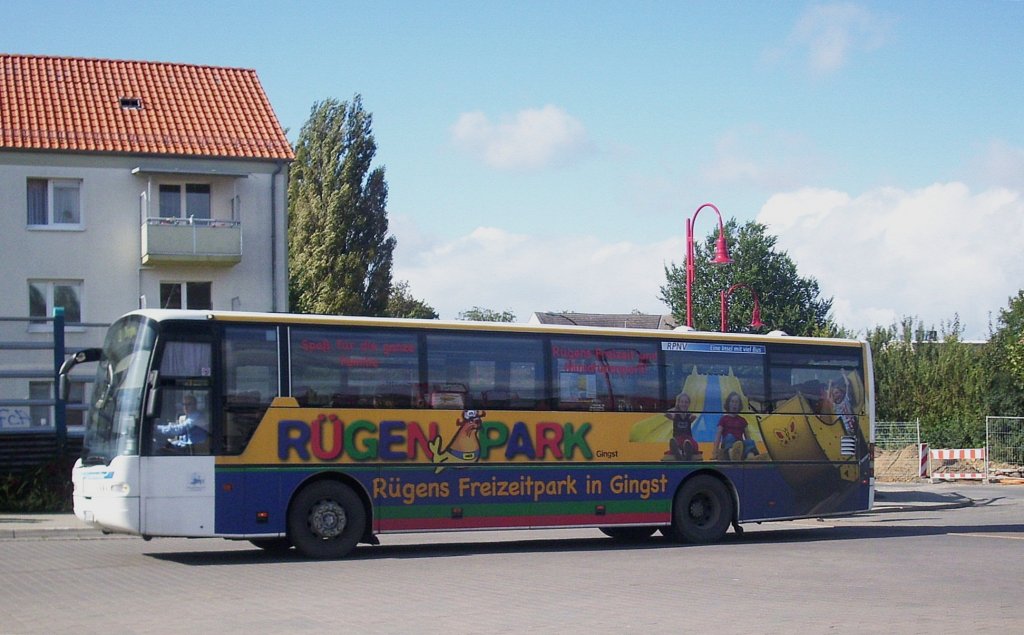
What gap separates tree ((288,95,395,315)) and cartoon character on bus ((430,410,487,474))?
42588mm

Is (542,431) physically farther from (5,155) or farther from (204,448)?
(5,155)

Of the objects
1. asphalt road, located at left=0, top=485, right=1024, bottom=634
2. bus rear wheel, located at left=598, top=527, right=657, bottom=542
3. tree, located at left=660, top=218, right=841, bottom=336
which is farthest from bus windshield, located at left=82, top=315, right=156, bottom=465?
tree, located at left=660, top=218, right=841, bottom=336

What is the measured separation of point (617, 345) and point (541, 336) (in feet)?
4.15

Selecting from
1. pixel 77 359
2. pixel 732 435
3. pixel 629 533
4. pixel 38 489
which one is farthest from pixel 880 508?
pixel 77 359

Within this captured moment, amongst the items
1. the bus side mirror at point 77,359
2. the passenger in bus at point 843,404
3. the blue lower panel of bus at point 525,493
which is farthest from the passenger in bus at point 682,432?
the bus side mirror at point 77,359

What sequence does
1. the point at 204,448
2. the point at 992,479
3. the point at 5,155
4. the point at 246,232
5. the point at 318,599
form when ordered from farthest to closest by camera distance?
the point at 992,479
the point at 246,232
the point at 5,155
the point at 204,448
the point at 318,599

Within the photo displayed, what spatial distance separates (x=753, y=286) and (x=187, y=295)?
47472 millimetres

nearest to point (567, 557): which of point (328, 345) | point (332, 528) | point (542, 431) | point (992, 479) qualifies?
point (542, 431)

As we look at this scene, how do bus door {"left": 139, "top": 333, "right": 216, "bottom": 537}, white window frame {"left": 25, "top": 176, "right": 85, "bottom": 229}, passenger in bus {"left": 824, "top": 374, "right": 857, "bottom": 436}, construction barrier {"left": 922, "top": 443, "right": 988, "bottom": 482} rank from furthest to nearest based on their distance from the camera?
construction barrier {"left": 922, "top": 443, "right": 988, "bottom": 482}, white window frame {"left": 25, "top": 176, "right": 85, "bottom": 229}, passenger in bus {"left": 824, "top": 374, "right": 857, "bottom": 436}, bus door {"left": 139, "top": 333, "right": 216, "bottom": 537}

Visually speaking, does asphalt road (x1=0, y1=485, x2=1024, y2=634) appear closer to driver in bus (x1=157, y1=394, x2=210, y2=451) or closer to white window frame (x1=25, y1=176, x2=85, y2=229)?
driver in bus (x1=157, y1=394, x2=210, y2=451)

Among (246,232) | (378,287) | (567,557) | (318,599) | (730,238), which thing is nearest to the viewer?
(318,599)

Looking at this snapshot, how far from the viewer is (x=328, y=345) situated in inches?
636

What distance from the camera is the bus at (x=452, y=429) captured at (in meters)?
15.2

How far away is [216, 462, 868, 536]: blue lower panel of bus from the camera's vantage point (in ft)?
51.1
